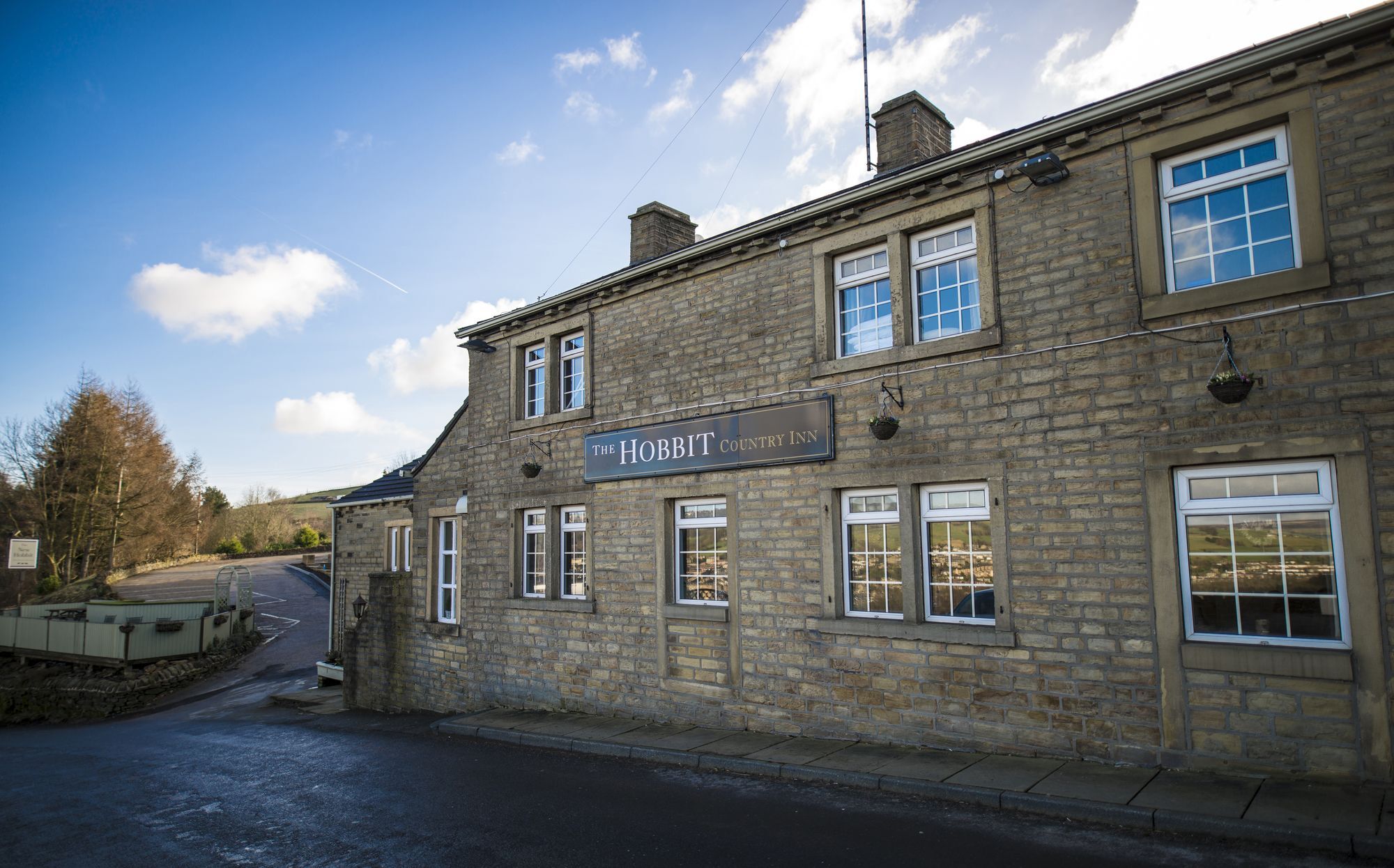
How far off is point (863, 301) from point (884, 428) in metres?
1.75

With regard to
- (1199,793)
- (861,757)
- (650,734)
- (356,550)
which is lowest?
(650,734)

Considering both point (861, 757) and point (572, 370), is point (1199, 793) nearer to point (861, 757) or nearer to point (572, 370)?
point (861, 757)

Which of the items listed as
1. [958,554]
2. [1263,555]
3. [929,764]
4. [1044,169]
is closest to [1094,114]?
[1044,169]

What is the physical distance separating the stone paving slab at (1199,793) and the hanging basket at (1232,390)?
3.00 m

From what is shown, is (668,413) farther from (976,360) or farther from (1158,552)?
(1158,552)

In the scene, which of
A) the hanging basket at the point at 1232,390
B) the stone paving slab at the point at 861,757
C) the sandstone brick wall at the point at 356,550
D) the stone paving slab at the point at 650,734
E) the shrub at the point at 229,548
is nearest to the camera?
the hanging basket at the point at 1232,390

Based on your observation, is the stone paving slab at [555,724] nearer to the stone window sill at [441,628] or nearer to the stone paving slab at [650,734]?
the stone paving slab at [650,734]

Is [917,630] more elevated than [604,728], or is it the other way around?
[917,630]

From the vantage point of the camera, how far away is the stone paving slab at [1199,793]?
582cm

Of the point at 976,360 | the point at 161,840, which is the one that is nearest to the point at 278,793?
the point at 161,840

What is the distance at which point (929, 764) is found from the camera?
7.65 metres

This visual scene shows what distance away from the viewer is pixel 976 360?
8211 mm

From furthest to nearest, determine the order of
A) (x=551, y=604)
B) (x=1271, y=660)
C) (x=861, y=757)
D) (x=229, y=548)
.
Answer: (x=229, y=548) < (x=551, y=604) < (x=861, y=757) < (x=1271, y=660)

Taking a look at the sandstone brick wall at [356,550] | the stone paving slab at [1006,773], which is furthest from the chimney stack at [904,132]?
the sandstone brick wall at [356,550]
